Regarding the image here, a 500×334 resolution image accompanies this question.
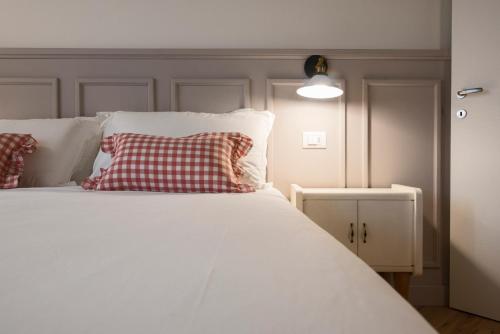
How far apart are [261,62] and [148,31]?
71cm

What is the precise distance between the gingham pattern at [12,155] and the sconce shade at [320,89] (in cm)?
132

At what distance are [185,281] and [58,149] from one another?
1376mm

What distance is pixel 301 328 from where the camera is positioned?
0.33 m

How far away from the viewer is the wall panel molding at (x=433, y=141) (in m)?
1.91

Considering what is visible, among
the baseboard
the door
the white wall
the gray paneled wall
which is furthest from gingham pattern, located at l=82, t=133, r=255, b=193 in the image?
the baseboard

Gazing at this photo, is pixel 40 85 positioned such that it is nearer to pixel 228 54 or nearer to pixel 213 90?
pixel 213 90

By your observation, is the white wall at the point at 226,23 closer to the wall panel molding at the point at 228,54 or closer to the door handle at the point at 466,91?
the wall panel molding at the point at 228,54

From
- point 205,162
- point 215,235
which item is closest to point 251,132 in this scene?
point 205,162

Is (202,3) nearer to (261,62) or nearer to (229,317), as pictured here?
(261,62)

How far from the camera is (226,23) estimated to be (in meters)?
1.98

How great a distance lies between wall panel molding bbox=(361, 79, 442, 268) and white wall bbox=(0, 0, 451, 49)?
0.26 meters

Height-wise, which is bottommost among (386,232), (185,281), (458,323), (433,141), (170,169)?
(458,323)

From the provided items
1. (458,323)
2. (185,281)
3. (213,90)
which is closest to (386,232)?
(458,323)

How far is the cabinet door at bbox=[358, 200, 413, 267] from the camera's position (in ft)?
5.40
